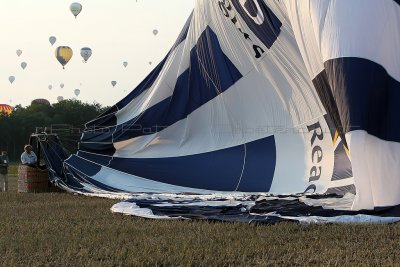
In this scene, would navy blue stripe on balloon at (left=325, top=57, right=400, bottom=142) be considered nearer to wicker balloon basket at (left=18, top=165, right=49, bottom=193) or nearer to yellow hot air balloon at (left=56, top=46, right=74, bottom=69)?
wicker balloon basket at (left=18, top=165, right=49, bottom=193)

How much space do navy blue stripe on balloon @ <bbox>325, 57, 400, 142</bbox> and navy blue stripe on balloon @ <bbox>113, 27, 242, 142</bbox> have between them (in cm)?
334

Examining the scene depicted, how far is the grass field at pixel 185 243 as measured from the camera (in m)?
4.21

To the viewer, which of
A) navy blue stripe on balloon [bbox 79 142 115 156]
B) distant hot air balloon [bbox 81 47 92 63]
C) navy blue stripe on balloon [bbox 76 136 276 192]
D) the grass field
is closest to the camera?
the grass field

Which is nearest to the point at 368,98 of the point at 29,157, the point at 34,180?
the point at 34,180

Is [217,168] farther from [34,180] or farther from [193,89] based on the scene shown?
[34,180]

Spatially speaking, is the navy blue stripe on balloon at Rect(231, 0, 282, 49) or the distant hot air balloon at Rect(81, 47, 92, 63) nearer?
the navy blue stripe on balloon at Rect(231, 0, 282, 49)

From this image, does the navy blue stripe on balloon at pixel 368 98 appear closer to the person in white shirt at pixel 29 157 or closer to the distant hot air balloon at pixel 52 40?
the person in white shirt at pixel 29 157

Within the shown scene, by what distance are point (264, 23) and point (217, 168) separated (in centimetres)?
198

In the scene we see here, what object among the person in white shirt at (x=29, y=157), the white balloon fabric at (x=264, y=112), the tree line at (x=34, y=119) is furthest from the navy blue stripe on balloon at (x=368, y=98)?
the tree line at (x=34, y=119)

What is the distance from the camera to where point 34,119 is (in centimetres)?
5669

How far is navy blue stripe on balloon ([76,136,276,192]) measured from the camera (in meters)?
8.90

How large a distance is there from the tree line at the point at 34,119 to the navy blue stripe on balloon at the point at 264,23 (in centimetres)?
3972

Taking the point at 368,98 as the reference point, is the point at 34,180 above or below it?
below

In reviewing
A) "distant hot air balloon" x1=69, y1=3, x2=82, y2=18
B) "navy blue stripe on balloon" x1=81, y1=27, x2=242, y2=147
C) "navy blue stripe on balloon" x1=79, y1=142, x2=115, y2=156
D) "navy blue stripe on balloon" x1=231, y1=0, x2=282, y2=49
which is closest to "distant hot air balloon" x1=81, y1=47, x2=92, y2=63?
"distant hot air balloon" x1=69, y1=3, x2=82, y2=18
